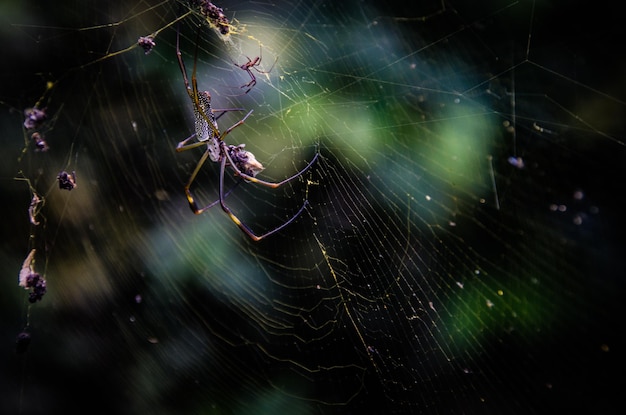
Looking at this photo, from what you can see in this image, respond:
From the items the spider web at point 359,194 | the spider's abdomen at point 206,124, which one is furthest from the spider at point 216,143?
the spider web at point 359,194

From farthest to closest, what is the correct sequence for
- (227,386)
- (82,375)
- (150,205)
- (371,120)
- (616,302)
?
(82,375), (150,205), (227,386), (371,120), (616,302)

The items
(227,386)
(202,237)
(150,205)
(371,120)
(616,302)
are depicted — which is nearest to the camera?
(616,302)

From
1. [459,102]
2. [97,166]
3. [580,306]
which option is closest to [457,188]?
[459,102]

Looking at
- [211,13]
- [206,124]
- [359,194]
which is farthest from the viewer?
[359,194]

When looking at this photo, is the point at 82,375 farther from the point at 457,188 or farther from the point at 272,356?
the point at 457,188

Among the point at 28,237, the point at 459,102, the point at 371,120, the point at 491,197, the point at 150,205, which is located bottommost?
the point at 491,197

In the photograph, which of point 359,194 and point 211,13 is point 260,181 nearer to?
point 359,194

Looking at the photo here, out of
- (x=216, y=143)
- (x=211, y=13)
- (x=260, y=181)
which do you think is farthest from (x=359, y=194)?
(x=211, y=13)

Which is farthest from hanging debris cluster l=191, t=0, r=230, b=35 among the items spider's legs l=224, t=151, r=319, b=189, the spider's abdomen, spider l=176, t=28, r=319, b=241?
spider's legs l=224, t=151, r=319, b=189
